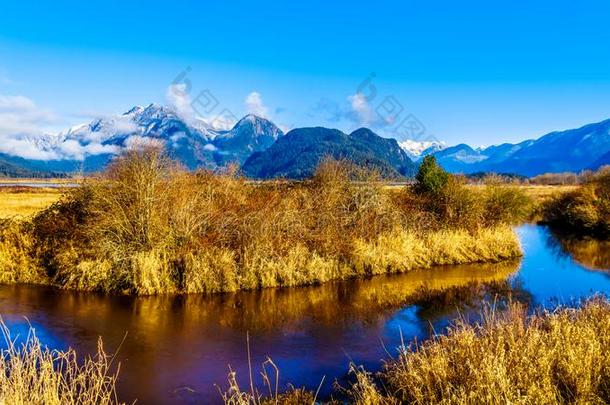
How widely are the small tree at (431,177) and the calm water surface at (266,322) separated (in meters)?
8.06

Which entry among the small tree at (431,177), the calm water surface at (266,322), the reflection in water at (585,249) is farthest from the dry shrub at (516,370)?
the small tree at (431,177)

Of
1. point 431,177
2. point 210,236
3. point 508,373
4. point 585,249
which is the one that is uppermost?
point 431,177

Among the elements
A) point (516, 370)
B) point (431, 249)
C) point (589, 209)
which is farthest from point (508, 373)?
point (589, 209)

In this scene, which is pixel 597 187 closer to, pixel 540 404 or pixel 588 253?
pixel 588 253

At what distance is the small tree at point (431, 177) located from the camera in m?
32.0

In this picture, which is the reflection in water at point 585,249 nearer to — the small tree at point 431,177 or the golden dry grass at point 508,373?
the small tree at point 431,177

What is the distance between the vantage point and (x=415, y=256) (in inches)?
1035

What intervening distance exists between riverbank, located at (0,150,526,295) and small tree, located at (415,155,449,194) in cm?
361

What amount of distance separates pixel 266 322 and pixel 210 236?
266 inches

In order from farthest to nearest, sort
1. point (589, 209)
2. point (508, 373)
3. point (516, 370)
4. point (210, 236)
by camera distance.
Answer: point (589, 209) → point (210, 236) → point (508, 373) → point (516, 370)

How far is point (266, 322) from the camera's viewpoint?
1662cm

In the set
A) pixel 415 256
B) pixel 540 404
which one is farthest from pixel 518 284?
pixel 540 404

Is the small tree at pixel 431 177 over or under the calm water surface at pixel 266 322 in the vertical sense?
over

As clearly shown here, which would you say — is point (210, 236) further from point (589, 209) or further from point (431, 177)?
point (589, 209)
